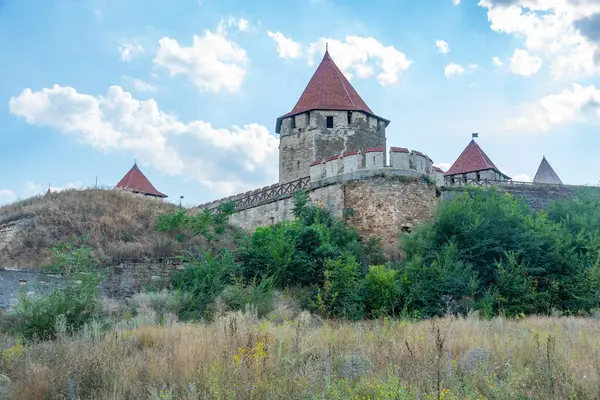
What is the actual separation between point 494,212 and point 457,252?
2395 mm

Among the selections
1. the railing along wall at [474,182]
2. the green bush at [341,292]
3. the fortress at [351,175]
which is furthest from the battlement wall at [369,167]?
the green bush at [341,292]

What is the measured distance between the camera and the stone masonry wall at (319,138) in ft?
94.8

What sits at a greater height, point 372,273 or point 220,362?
point 372,273

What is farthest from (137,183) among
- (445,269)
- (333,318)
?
(333,318)

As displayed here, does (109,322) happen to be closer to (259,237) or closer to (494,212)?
(259,237)

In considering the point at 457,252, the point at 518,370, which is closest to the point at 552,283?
the point at 457,252

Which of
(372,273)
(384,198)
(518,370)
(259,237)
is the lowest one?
(518,370)

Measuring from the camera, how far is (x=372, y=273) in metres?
15.3

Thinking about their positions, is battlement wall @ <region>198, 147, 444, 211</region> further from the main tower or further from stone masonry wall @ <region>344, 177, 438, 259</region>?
the main tower

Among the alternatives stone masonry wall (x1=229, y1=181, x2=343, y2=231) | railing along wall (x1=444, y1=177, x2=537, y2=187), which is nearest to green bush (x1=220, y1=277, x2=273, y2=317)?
stone masonry wall (x1=229, y1=181, x2=343, y2=231)

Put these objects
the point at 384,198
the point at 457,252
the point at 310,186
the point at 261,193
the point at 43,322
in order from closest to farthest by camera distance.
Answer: the point at 43,322, the point at 457,252, the point at 384,198, the point at 310,186, the point at 261,193

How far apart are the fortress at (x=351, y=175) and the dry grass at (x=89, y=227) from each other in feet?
20.8

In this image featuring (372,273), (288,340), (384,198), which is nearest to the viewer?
(288,340)

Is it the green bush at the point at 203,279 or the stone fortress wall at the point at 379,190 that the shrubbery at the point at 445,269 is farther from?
the stone fortress wall at the point at 379,190
